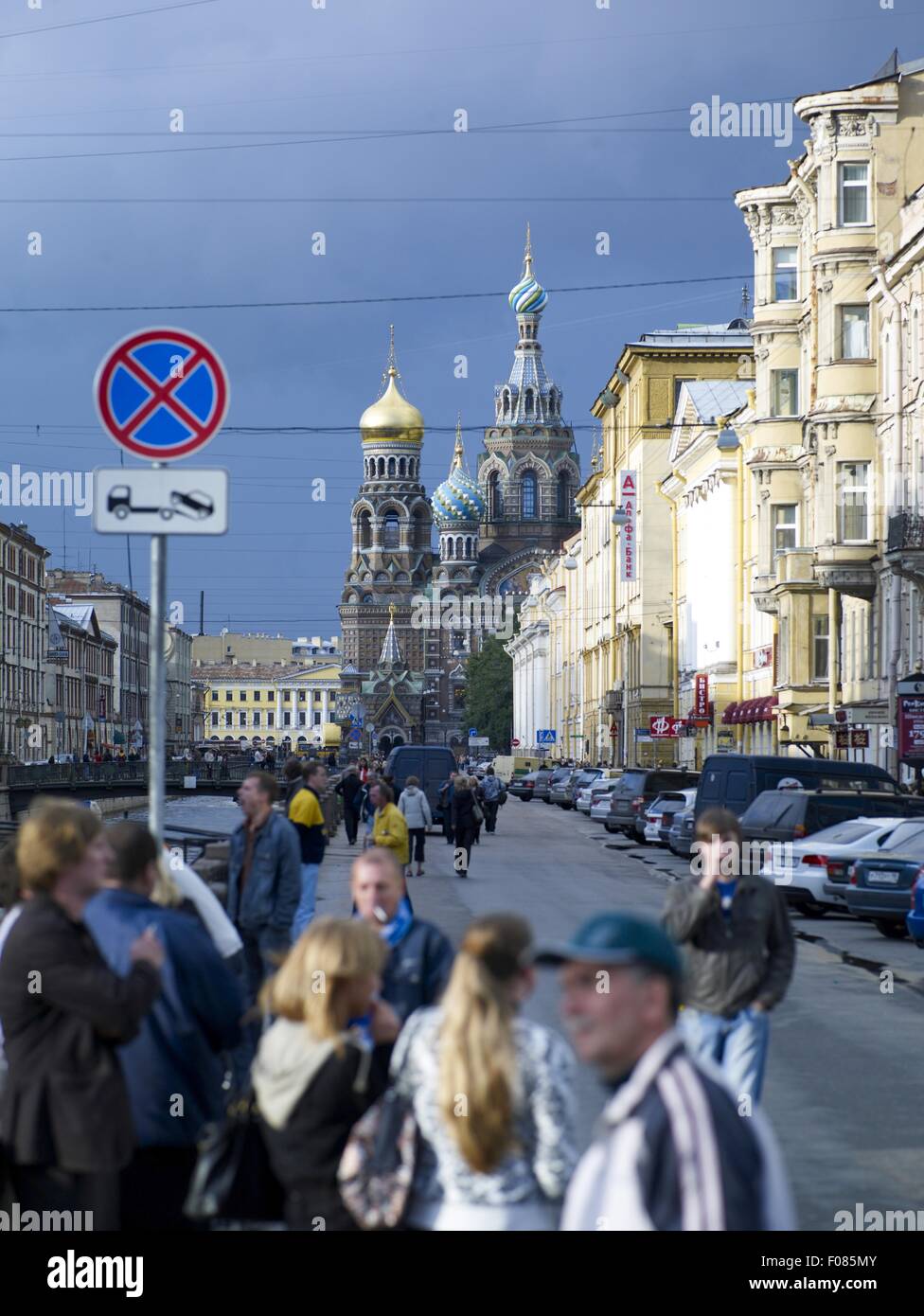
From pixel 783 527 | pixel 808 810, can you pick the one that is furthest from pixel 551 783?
pixel 808 810

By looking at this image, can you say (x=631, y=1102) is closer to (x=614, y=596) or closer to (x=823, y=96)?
(x=823, y=96)

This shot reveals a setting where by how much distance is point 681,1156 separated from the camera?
4.03 metres

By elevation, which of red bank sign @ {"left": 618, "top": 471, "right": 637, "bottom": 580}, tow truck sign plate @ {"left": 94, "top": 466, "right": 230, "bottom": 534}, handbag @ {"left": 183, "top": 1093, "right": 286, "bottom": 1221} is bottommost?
handbag @ {"left": 183, "top": 1093, "right": 286, "bottom": 1221}

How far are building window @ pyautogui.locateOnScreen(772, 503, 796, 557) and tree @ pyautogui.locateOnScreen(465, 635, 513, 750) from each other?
118 metres

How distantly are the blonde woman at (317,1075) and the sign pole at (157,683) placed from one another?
1.98 meters

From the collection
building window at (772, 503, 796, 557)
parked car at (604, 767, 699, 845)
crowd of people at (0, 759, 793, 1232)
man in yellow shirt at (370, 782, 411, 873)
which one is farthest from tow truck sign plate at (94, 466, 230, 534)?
building window at (772, 503, 796, 557)

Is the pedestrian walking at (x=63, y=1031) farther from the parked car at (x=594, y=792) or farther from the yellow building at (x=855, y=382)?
the parked car at (x=594, y=792)

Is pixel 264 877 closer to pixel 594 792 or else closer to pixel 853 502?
pixel 853 502

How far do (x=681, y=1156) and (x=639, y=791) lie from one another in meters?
42.4

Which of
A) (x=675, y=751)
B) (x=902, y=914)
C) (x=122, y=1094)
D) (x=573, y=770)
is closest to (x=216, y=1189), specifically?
(x=122, y=1094)

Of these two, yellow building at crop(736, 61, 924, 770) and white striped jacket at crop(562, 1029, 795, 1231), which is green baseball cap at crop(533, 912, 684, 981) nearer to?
white striped jacket at crop(562, 1029, 795, 1231)

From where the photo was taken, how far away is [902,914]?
2167 centimetres

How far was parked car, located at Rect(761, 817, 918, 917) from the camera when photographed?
2327 centimetres

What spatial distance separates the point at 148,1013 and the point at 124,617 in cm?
15657
